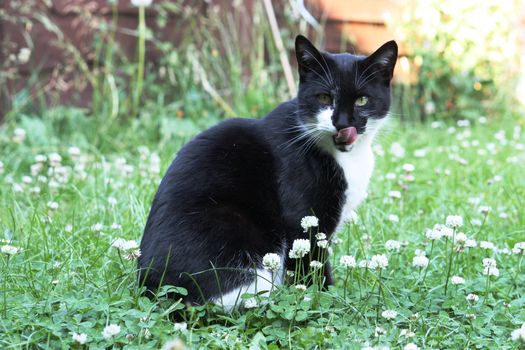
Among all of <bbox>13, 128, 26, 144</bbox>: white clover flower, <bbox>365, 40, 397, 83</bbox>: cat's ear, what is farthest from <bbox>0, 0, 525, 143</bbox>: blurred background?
<bbox>365, 40, 397, 83</bbox>: cat's ear

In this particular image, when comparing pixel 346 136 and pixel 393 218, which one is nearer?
pixel 346 136

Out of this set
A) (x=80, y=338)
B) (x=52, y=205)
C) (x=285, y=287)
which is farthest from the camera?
(x=52, y=205)

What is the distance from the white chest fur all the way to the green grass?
0.51 feet

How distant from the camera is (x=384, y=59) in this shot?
2.43m

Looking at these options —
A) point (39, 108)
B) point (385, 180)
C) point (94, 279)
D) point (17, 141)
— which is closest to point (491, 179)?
point (385, 180)

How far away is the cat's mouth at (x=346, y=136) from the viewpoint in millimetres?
2312

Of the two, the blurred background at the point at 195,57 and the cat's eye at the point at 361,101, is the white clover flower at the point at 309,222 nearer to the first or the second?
the cat's eye at the point at 361,101

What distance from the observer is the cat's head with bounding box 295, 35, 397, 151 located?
2342 millimetres

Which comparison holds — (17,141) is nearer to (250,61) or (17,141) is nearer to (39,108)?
(39,108)

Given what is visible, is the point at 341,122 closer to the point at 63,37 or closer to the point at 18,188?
the point at 18,188

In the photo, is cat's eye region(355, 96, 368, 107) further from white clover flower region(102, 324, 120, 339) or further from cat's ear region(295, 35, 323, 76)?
white clover flower region(102, 324, 120, 339)

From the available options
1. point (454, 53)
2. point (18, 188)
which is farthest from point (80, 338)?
point (454, 53)

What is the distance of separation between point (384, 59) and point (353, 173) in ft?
1.39

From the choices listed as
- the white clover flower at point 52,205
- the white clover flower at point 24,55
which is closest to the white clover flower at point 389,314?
the white clover flower at point 52,205
